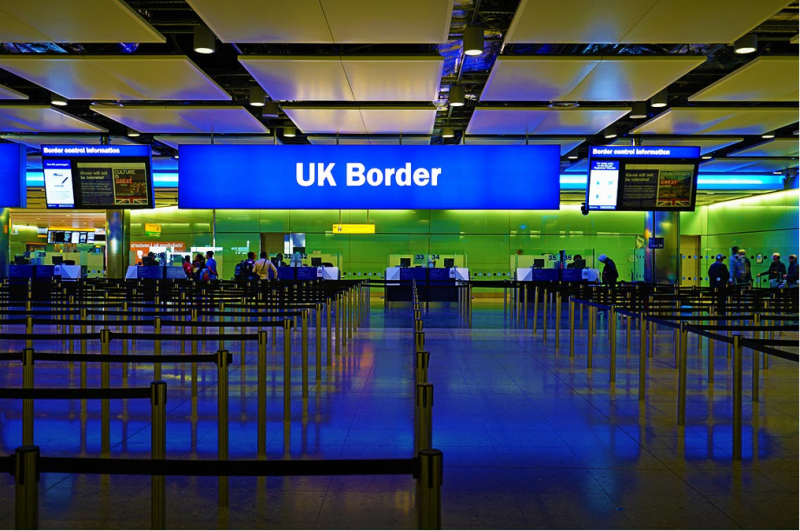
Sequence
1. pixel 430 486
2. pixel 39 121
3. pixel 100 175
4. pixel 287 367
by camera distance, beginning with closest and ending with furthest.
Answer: pixel 430 486
pixel 287 367
pixel 100 175
pixel 39 121

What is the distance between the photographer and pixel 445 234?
87.2ft

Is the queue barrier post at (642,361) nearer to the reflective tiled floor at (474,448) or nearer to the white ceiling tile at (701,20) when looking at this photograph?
the reflective tiled floor at (474,448)

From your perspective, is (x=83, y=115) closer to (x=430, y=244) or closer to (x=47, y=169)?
(x=47, y=169)

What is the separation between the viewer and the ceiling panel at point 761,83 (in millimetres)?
10078

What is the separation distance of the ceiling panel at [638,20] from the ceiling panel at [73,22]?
4.66 metres

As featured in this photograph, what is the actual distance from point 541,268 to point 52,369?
16.9m

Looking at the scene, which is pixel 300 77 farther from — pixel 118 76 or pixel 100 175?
pixel 100 175

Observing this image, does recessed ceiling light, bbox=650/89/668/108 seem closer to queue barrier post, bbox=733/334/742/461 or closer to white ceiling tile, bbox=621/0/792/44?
white ceiling tile, bbox=621/0/792/44

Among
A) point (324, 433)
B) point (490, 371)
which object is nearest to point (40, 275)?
point (490, 371)

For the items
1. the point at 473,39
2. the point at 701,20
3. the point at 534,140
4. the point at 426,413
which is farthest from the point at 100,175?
the point at 426,413

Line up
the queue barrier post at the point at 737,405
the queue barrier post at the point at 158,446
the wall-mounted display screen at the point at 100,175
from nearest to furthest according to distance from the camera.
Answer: the queue barrier post at the point at 158,446 → the queue barrier post at the point at 737,405 → the wall-mounted display screen at the point at 100,175

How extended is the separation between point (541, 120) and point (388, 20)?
270 inches

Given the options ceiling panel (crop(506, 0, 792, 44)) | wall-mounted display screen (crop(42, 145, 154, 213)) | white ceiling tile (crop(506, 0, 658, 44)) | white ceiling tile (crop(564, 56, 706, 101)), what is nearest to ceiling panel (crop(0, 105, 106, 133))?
wall-mounted display screen (crop(42, 145, 154, 213))

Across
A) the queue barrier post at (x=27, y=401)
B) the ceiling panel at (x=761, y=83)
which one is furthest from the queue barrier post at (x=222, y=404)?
the ceiling panel at (x=761, y=83)
